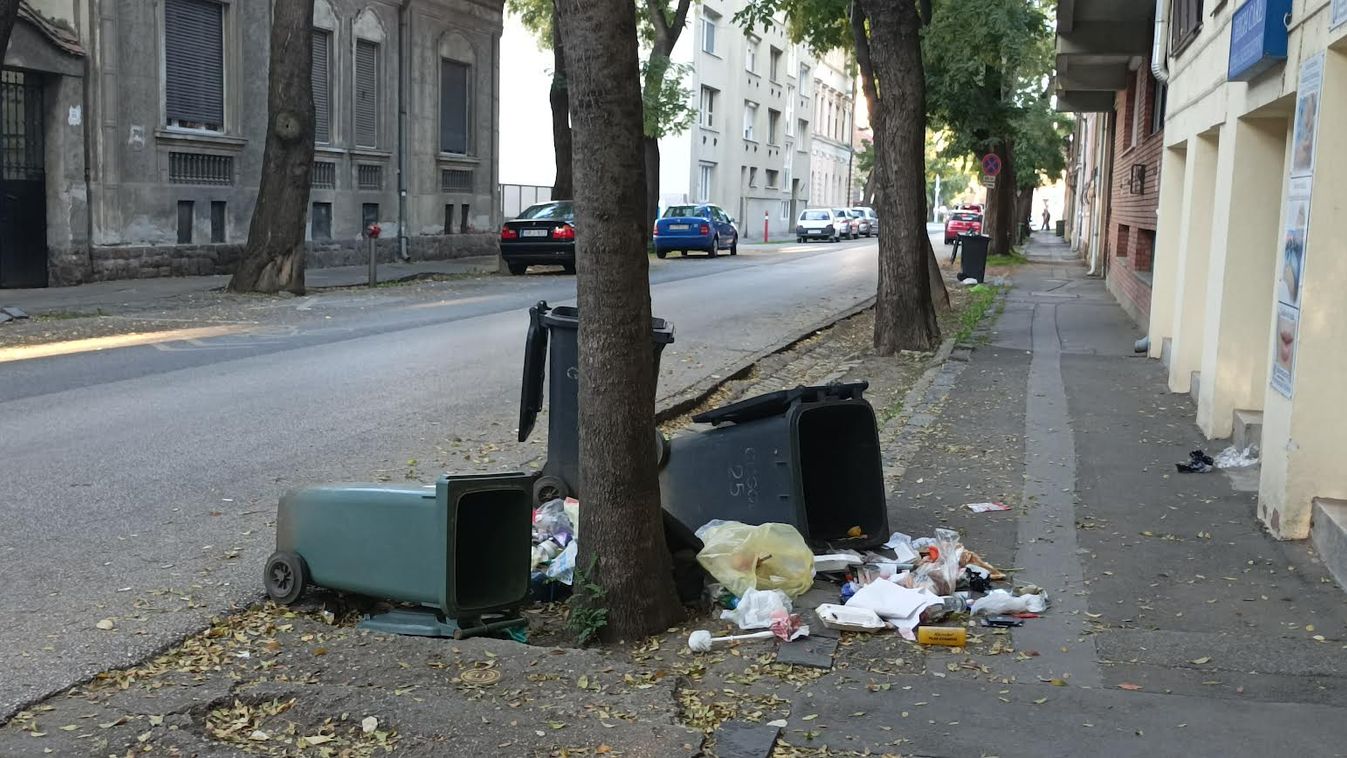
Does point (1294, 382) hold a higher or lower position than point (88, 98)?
lower

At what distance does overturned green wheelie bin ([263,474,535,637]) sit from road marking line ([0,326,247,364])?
8396 mm

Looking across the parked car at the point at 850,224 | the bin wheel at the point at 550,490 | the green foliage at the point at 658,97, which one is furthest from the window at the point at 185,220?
the parked car at the point at 850,224

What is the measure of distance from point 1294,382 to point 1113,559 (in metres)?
1.31

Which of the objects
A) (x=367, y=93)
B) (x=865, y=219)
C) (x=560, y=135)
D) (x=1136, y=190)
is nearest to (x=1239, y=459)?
(x=1136, y=190)

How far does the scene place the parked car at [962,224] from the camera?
154ft

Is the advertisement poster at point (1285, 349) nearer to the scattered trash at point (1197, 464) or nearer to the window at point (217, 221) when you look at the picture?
the scattered trash at point (1197, 464)

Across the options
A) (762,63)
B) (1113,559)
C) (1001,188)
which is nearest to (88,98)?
(1113,559)

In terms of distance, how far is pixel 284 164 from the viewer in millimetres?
20656

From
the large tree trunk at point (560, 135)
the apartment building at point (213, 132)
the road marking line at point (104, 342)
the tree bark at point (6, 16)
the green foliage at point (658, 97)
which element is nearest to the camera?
the road marking line at point (104, 342)

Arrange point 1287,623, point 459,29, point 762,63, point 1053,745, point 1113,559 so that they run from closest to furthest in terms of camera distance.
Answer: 1. point 1053,745
2. point 1287,623
3. point 1113,559
4. point 459,29
5. point 762,63

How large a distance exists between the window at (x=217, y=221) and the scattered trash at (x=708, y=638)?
21.1m

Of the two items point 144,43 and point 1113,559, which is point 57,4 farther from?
point 1113,559

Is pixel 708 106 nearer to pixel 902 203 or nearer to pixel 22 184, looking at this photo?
pixel 22 184

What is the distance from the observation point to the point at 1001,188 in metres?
37.7
